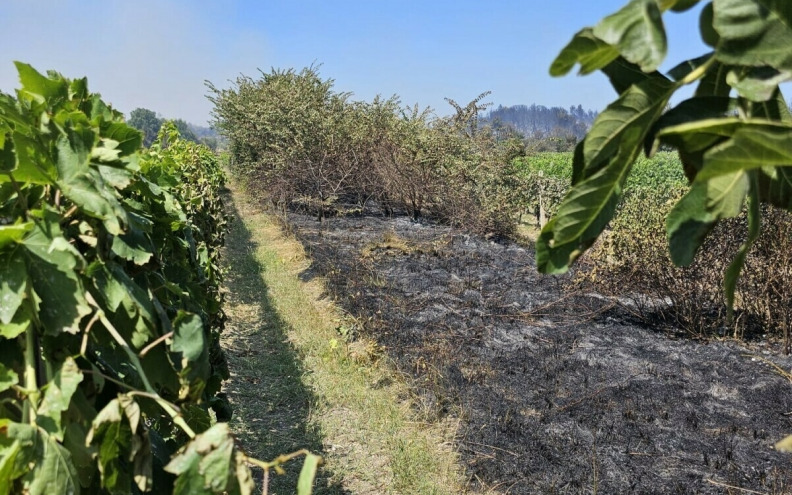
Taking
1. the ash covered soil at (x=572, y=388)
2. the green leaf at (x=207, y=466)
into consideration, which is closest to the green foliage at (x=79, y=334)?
the green leaf at (x=207, y=466)

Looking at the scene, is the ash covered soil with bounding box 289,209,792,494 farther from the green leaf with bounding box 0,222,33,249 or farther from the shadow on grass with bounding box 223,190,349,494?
the green leaf with bounding box 0,222,33,249

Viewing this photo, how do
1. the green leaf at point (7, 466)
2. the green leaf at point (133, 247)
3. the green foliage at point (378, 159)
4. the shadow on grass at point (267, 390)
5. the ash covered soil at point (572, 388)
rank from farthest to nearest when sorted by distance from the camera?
1. the green foliage at point (378, 159)
2. the shadow on grass at point (267, 390)
3. the ash covered soil at point (572, 388)
4. the green leaf at point (133, 247)
5. the green leaf at point (7, 466)

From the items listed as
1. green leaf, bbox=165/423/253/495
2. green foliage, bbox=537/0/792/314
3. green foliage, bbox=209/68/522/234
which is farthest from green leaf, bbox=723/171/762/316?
green foliage, bbox=209/68/522/234

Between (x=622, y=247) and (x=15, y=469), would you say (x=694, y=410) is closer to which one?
(x=622, y=247)

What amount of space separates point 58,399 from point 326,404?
4.71m

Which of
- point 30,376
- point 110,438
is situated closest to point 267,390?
point 30,376

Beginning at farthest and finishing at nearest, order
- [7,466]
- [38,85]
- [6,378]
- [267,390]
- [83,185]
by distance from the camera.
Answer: [267,390] < [38,85] < [83,185] < [6,378] < [7,466]

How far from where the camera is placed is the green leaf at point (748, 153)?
18.5 inches

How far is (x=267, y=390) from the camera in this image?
600 cm

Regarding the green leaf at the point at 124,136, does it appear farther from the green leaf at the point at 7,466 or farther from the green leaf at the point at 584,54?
the green leaf at the point at 584,54

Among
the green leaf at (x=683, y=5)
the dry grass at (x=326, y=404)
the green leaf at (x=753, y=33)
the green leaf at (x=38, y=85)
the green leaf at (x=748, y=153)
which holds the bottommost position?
the dry grass at (x=326, y=404)

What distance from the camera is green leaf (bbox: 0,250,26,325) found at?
38.8 inches

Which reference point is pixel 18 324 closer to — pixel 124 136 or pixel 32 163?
pixel 32 163

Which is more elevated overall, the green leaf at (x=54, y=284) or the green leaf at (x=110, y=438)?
the green leaf at (x=54, y=284)
